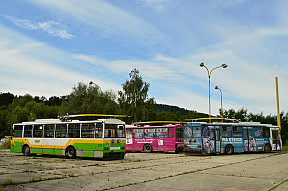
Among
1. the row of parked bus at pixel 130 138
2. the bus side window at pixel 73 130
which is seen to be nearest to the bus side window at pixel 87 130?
the row of parked bus at pixel 130 138

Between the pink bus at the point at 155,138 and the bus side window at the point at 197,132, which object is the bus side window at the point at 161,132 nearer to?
the pink bus at the point at 155,138

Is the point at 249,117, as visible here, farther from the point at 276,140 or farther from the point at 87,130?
the point at 87,130

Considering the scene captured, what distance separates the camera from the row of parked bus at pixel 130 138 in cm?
1923

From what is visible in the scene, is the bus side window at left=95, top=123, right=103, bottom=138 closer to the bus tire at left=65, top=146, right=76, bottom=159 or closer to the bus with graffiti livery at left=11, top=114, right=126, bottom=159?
the bus with graffiti livery at left=11, top=114, right=126, bottom=159

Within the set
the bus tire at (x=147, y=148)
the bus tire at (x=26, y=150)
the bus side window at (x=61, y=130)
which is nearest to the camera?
the bus side window at (x=61, y=130)

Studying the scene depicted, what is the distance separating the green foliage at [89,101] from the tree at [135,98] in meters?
1.92

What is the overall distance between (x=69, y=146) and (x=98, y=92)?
35966 millimetres

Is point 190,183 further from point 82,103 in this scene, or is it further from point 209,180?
point 82,103

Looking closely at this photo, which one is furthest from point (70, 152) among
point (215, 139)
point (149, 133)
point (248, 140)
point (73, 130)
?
point (248, 140)

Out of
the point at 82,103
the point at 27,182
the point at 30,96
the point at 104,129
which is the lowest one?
A: the point at 27,182

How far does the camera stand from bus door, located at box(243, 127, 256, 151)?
2638 cm

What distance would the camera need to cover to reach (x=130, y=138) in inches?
1160

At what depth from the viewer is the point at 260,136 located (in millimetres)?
27500

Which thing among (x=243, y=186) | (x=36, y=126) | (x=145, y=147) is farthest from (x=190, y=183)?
(x=145, y=147)
